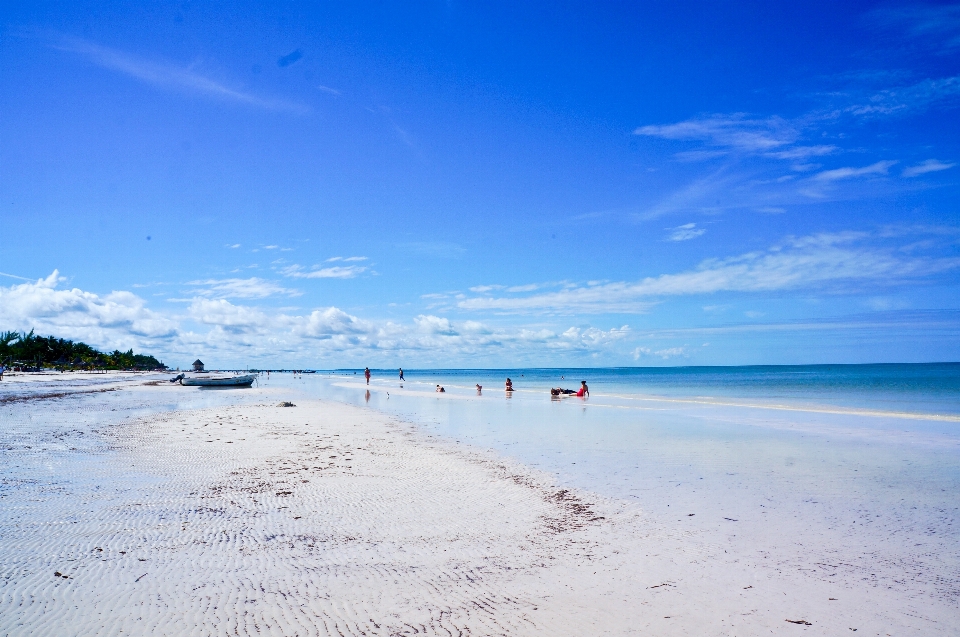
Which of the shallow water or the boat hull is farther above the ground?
the boat hull

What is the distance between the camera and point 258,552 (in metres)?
7.32

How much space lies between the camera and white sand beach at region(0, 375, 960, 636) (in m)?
5.45

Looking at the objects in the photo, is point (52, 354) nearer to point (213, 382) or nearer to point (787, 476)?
point (213, 382)

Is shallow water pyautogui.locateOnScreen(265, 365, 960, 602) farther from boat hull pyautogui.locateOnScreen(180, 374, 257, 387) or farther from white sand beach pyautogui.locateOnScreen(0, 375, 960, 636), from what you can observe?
boat hull pyautogui.locateOnScreen(180, 374, 257, 387)

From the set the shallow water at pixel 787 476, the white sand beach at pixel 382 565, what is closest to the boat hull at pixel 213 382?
the shallow water at pixel 787 476

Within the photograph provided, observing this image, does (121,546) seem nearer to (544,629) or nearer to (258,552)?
(258,552)

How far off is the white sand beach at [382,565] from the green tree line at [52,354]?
4935 inches

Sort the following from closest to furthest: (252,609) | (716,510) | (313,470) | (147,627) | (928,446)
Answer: (147,627) → (252,609) → (716,510) → (313,470) → (928,446)

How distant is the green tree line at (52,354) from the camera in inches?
4599

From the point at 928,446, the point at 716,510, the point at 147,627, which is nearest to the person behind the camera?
the point at 147,627

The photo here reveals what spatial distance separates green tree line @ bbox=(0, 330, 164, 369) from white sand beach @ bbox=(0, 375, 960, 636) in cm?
12535

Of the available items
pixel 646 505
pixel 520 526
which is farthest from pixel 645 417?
pixel 520 526

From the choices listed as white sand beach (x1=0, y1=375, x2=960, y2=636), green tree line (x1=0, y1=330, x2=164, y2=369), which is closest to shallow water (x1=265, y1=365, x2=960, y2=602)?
white sand beach (x1=0, y1=375, x2=960, y2=636)

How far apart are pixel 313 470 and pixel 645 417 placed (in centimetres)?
1962
